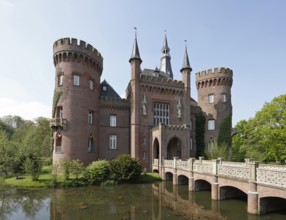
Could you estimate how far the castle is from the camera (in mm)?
25984

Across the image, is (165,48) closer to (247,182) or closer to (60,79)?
(60,79)

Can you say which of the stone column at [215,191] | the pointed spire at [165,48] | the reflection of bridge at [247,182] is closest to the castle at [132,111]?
the reflection of bridge at [247,182]

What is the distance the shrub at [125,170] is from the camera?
875 inches

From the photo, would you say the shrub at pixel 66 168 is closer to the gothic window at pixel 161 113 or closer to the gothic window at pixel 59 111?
the gothic window at pixel 59 111

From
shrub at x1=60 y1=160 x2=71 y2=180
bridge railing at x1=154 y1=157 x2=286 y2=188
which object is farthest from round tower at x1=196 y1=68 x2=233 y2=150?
shrub at x1=60 y1=160 x2=71 y2=180

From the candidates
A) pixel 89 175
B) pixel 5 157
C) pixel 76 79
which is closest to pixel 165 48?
pixel 76 79

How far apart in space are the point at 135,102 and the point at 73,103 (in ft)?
26.5

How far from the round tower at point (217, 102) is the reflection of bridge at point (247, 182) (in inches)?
593

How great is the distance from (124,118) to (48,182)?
13.4m

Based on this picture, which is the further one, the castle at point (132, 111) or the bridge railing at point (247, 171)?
the castle at point (132, 111)

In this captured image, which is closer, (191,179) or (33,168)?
(191,179)

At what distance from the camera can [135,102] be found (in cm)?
2909

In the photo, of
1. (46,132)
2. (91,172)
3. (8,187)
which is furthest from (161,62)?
(8,187)

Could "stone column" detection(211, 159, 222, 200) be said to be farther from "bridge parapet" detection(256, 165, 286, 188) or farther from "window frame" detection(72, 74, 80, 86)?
"window frame" detection(72, 74, 80, 86)
